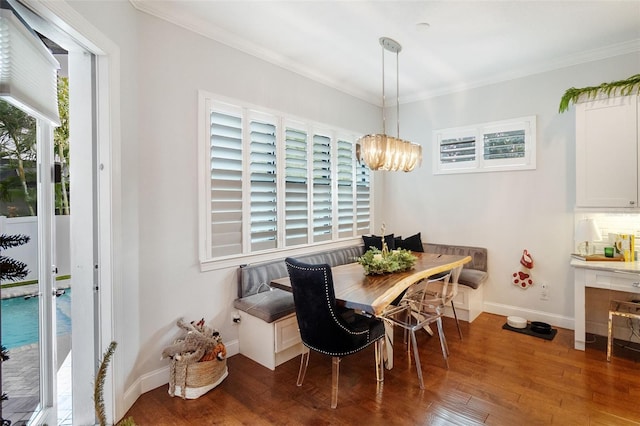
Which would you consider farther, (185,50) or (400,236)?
(400,236)

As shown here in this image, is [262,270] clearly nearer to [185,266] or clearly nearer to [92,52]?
[185,266]

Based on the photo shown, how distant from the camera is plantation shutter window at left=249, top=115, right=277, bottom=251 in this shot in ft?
10.6

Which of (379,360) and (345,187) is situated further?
(345,187)

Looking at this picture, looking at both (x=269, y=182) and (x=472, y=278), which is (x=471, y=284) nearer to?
(x=472, y=278)

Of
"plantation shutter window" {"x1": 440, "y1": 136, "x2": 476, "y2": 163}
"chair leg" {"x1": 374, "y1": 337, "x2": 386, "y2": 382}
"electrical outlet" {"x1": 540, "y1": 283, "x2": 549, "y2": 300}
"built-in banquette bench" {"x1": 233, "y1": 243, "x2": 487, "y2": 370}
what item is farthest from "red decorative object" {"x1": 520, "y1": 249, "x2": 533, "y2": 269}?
"chair leg" {"x1": 374, "y1": 337, "x2": 386, "y2": 382}

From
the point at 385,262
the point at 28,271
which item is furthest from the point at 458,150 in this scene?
the point at 28,271

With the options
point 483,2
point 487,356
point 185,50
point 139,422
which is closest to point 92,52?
point 185,50

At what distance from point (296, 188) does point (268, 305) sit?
4.71ft

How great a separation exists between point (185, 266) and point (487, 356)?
2.87 meters

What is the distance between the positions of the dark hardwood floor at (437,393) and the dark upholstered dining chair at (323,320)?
309 mm

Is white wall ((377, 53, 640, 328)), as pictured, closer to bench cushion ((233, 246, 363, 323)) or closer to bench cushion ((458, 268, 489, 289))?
bench cushion ((458, 268, 489, 289))

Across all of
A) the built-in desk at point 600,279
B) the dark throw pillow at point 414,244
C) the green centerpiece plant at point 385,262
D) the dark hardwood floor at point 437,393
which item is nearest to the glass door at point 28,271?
the dark hardwood floor at point 437,393

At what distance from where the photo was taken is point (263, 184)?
3.33m

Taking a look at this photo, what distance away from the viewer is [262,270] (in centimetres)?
321
